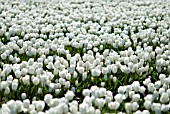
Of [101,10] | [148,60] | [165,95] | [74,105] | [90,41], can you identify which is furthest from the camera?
[101,10]

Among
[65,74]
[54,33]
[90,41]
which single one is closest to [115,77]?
[65,74]

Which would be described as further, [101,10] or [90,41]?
[101,10]

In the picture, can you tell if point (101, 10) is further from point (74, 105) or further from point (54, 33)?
point (74, 105)

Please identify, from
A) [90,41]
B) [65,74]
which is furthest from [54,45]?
[65,74]

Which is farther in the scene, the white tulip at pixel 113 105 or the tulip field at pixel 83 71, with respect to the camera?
the tulip field at pixel 83 71

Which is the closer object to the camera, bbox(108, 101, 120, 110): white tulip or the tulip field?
bbox(108, 101, 120, 110): white tulip

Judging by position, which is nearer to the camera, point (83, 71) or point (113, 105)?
point (113, 105)

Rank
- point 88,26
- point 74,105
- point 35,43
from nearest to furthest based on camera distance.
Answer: point 74,105 → point 35,43 → point 88,26
